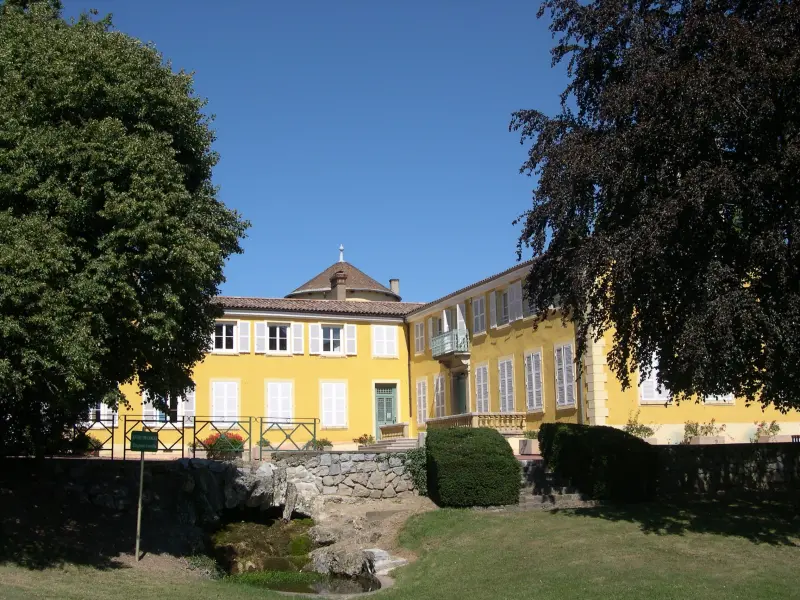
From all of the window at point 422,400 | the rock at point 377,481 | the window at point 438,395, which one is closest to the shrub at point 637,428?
the rock at point 377,481

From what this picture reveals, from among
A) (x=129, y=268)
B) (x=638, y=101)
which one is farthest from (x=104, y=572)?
(x=638, y=101)

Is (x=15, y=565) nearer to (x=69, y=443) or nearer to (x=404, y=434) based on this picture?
(x=69, y=443)

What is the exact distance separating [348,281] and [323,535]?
34931 mm

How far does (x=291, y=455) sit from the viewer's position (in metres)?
23.1

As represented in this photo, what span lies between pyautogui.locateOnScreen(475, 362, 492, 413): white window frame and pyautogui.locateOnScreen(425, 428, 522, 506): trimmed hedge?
11.4m

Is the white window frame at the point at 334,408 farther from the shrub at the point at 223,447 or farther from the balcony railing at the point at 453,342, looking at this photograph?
the shrub at the point at 223,447

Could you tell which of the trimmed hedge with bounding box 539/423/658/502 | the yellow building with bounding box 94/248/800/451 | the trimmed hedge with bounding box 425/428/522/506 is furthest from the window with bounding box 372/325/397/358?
the trimmed hedge with bounding box 539/423/658/502

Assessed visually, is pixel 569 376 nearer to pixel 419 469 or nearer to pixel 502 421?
pixel 502 421

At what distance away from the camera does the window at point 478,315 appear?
3325 centimetres

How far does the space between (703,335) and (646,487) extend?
22.2ft

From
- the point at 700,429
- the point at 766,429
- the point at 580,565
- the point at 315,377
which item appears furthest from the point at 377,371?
the point at 580,565

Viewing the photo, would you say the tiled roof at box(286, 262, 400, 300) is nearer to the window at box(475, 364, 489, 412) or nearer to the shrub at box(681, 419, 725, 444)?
the window at box(475, 364, 489, 412)

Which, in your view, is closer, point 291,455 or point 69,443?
point 69,443

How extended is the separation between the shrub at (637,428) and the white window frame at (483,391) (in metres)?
7.22
